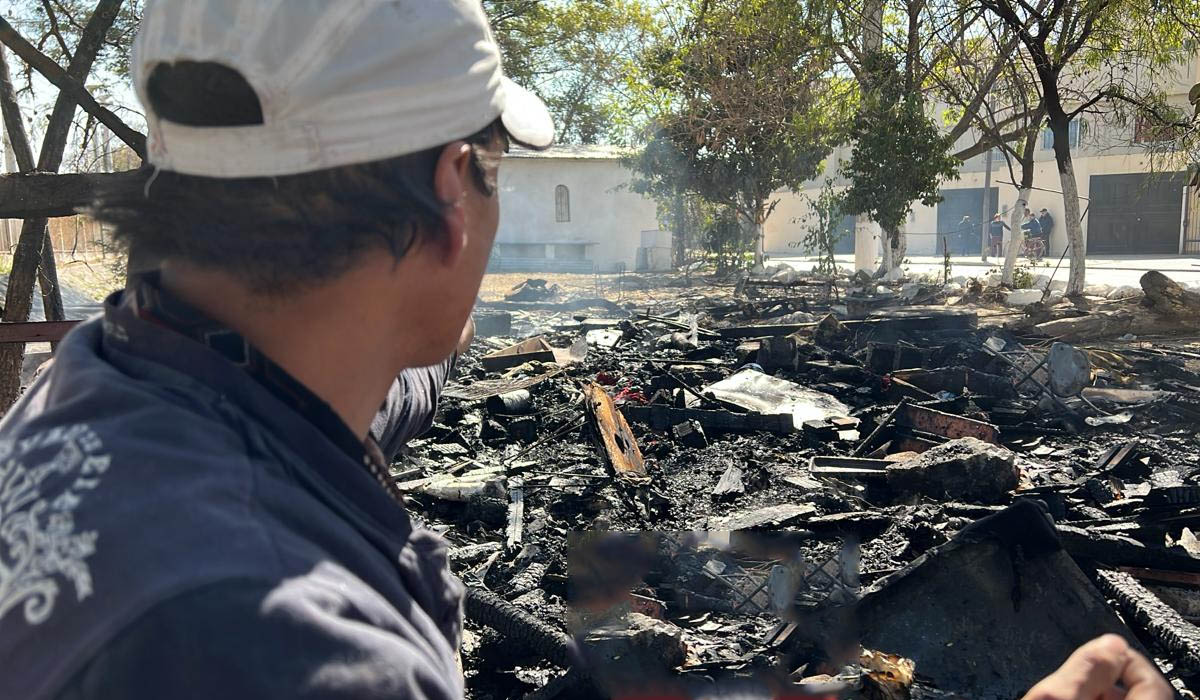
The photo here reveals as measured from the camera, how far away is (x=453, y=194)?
123 cm

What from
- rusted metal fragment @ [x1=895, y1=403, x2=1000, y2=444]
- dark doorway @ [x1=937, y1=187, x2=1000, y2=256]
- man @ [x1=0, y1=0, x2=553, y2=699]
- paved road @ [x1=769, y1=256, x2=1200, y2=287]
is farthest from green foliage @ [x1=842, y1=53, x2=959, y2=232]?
dark doorway @ [x1=937, y1=187, x2=1000, y2=256]

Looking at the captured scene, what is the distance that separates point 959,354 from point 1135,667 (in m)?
9.74

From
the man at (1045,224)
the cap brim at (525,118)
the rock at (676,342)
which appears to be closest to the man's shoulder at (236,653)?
the cap brim at (525,118)

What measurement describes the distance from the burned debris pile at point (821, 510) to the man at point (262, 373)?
98 centimetres

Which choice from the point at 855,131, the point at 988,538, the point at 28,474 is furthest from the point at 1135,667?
the point at 855,131

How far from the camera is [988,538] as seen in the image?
390 cm

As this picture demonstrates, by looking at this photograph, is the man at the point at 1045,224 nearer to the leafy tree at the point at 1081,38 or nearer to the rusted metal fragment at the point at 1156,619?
the leafy tree at the point at 1081,38

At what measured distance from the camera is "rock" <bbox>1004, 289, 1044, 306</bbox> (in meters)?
17.0

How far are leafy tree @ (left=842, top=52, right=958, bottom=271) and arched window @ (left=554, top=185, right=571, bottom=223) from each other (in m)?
20.0

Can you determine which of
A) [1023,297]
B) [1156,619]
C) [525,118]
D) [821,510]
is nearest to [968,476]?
[821,510]

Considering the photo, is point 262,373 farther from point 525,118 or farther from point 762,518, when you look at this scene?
point 762,518

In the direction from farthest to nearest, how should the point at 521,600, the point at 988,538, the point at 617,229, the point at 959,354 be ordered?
the point at 617,229 → the point at 959,354 → the point at 521,600 → the point at 988,538

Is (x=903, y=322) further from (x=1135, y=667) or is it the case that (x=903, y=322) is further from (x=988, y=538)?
(x=1135, y=667)

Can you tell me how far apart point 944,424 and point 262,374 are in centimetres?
765
